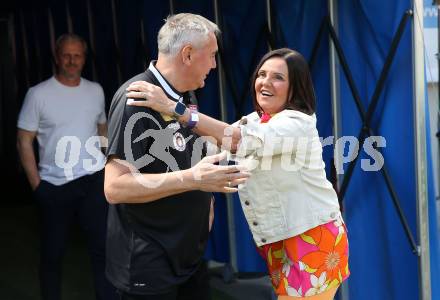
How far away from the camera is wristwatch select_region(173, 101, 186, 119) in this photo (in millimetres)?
2211

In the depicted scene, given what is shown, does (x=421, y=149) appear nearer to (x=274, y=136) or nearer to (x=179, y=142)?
(x=274, y=136)

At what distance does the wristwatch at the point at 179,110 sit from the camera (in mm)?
2211

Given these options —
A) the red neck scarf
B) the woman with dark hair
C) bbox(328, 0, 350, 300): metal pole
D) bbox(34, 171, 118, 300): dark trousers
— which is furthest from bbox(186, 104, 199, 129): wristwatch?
bbox(34, 171, 118, 300): dark trousers

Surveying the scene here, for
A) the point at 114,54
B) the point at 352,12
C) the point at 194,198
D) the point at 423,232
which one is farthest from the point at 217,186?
the point at 114,54

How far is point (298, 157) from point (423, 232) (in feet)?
3.90

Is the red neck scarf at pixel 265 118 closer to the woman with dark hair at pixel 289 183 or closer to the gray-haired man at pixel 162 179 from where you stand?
the woman with dark hair at pixel 289 183

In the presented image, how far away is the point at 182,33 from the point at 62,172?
1.85m

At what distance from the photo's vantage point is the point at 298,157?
2326mm

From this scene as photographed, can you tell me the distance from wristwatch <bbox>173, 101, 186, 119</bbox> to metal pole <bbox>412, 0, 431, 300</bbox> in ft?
4.59

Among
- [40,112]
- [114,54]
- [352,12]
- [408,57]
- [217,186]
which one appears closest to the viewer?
[217,186]

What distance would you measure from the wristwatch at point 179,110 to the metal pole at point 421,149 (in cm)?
140

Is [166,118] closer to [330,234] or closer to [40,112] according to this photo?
[330,234]

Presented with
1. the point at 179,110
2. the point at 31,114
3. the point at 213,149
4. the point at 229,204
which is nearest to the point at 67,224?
the point at 31,114

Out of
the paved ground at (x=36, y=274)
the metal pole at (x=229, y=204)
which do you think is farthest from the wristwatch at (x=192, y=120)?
the paved ground at (x=36, y=274)
